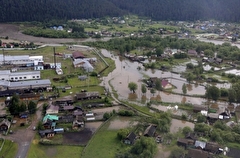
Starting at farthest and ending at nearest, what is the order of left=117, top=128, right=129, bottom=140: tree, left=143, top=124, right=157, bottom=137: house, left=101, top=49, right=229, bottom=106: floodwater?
1. left=101, top=49, right=229, bottom=106: floodwater
2. left=143, top=124, right=157, bottom=137: house
3. left=117, top=128, right=129, bottom=140: tree

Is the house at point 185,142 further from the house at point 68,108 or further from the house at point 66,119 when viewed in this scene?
the house at point 68,108

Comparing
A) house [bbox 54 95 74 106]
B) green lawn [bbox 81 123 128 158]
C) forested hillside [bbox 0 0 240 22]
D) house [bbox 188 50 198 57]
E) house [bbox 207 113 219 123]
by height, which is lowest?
green lawn [bbox 81 123 128 158]

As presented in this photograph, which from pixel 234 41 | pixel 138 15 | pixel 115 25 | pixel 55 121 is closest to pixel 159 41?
pixel 234 41

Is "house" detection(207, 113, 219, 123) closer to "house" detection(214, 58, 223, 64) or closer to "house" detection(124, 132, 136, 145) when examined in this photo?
"house" detection(124, 132, 136, 145)

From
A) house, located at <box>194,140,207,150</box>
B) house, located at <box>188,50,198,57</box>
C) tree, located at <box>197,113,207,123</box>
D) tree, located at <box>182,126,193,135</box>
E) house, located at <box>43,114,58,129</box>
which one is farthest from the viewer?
house, located at <box>188,50,198,57</box>

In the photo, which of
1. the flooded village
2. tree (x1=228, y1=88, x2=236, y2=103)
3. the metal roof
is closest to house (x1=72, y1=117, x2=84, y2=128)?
the flooded village

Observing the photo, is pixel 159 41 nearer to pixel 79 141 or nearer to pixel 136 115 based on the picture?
pixel 136 115

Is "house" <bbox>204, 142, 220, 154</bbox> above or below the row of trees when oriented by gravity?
below
